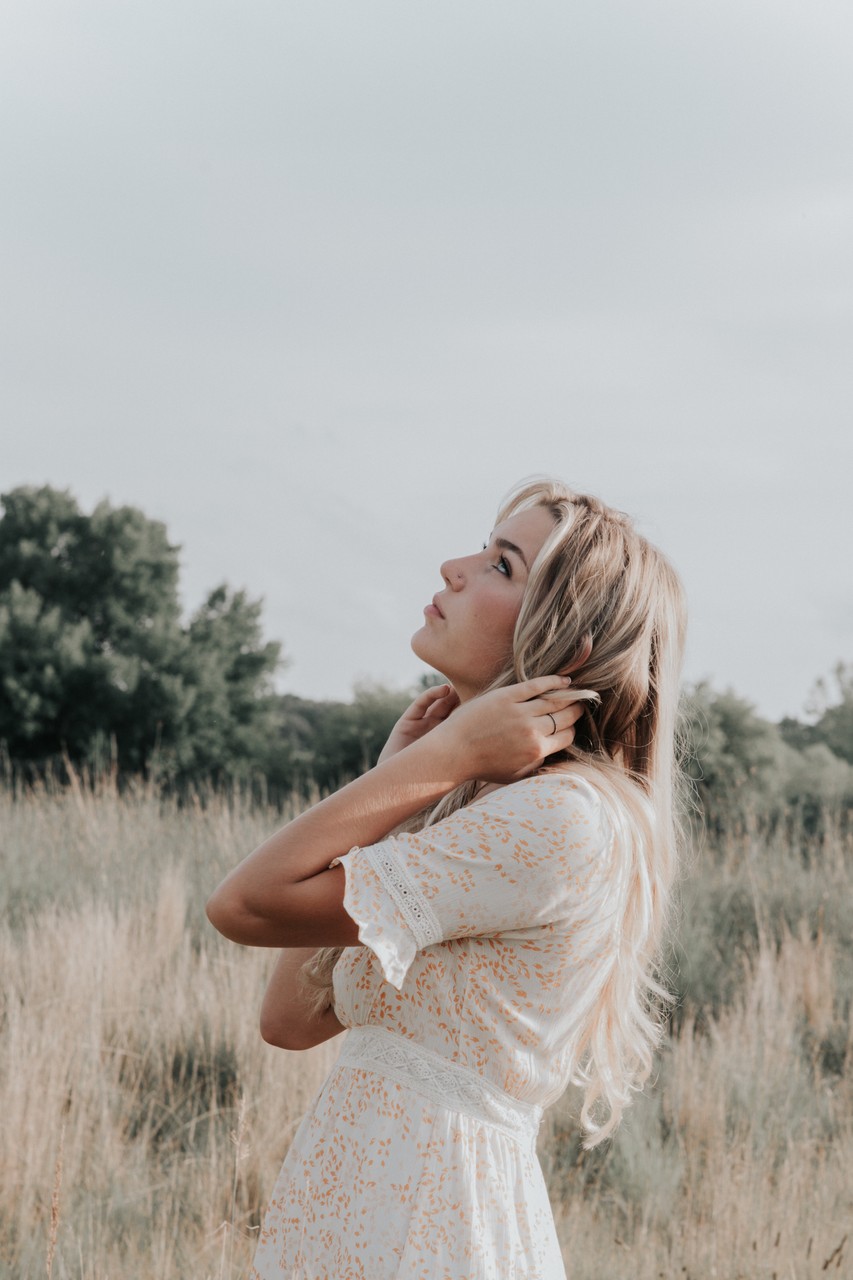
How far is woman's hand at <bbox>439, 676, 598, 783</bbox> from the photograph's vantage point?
1750mm

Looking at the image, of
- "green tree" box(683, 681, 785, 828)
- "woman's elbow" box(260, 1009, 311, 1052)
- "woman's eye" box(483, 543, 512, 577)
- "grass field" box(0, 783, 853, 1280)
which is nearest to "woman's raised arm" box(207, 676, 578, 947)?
"woman's eye" box(483, 543, 512, 577)

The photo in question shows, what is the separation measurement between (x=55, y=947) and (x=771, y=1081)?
124 inches

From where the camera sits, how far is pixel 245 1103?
2.64 metres

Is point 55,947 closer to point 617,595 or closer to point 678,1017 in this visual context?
point 678,1017

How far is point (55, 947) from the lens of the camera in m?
5.63

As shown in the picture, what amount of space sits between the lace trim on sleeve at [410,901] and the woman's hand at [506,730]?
0.63 ft

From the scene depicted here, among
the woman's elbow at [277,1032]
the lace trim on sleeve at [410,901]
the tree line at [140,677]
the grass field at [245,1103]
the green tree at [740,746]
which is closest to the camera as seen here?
the lace trim on sleeve at [410,901]

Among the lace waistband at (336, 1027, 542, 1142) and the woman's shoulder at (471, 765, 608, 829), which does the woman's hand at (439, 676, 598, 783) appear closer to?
the woman's shoulder at (471, 765, 608, 829)

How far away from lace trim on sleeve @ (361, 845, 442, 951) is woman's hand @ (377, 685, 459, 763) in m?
0.57

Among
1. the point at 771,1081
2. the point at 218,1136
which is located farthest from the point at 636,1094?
the point at 218,1136

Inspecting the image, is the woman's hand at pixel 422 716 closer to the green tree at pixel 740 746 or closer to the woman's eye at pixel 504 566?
the woman's eye at pixel 504 566

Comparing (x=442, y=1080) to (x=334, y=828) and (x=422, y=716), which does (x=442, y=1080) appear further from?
(x=422, y=716)

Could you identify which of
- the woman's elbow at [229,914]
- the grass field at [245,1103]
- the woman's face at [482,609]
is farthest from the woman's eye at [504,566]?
the grass field at [245,1103]

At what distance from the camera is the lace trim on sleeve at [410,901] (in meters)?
1.61
